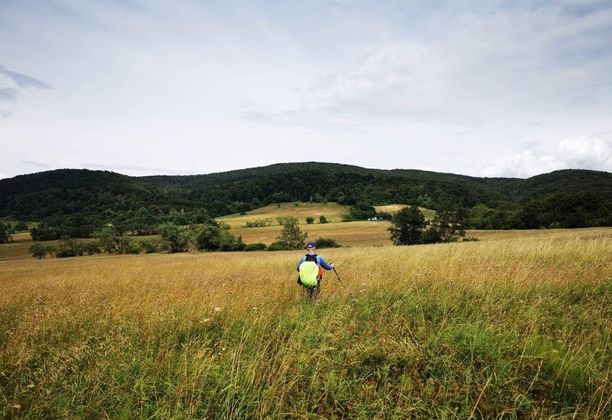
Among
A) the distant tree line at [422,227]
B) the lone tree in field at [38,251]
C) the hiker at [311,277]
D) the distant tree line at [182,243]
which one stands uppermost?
the hiker at [311,277]

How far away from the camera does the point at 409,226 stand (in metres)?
65.6

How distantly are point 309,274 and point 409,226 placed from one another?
202 feet

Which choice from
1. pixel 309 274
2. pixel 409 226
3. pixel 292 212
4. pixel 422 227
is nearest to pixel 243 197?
pixel 292 212

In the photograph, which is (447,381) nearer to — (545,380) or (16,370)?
(545,380)

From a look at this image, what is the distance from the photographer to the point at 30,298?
25.6 feet

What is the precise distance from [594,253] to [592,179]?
21366 cm

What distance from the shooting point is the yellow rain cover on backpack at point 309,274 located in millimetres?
7070

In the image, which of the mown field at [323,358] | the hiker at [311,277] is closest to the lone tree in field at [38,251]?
the mown field at [323,358]

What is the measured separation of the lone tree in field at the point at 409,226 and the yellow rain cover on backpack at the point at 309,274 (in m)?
60.2

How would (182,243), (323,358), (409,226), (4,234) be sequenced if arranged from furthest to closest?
(4,234)
(182,243)
(409,226)
(323,358)

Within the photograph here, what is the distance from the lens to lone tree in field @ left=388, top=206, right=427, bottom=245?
215 feet

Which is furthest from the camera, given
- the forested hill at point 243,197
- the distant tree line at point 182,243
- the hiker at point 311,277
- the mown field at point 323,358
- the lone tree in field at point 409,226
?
the forested hill at point 243,197

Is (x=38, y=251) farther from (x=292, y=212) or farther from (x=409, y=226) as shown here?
(x=292, y=212)

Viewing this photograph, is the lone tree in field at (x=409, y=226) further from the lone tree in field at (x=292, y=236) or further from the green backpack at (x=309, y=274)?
the green backpack at (x=309, y=274)
